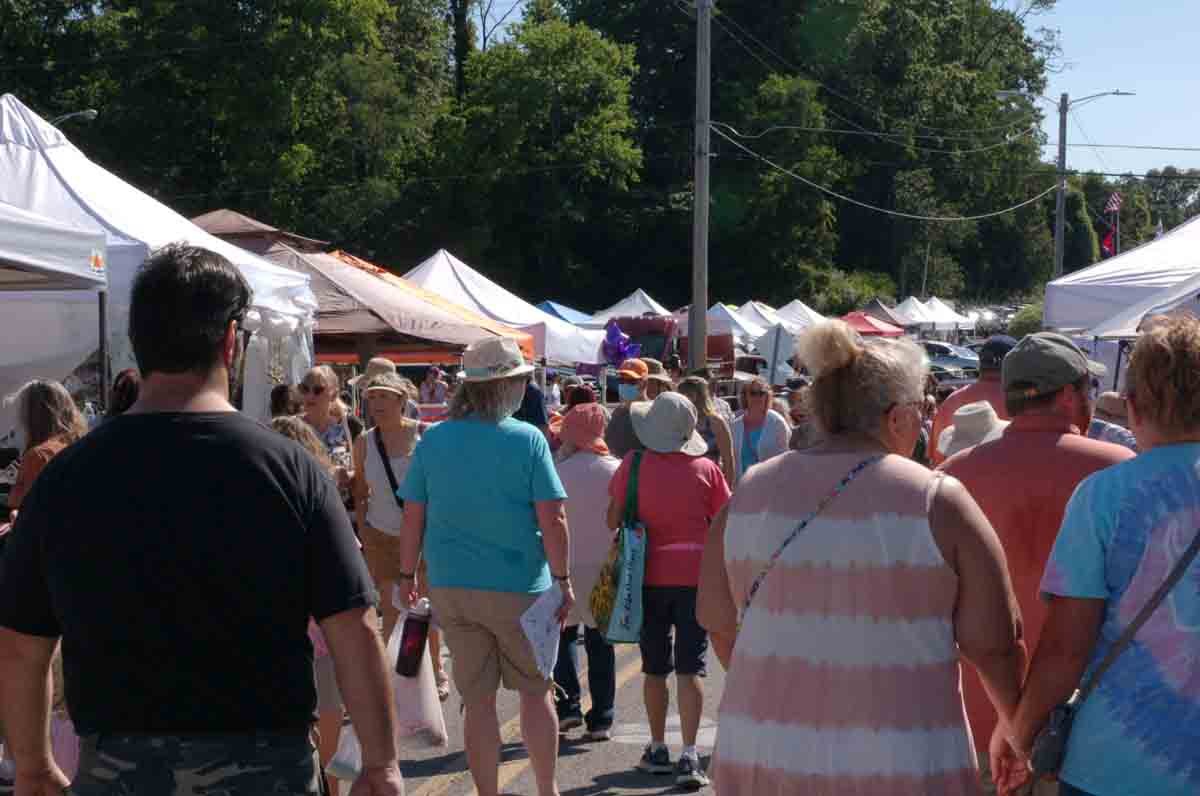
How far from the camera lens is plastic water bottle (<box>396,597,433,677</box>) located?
536cm

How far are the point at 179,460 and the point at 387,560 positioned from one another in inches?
220

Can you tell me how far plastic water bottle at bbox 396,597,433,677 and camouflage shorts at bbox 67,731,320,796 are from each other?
8.15 ft

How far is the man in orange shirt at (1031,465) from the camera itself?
409 cm

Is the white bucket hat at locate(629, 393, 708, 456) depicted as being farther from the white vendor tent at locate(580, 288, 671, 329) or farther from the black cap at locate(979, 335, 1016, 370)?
the white vendor tent at locate(580, 288, 671, 329)

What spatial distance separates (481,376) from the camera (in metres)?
6.10

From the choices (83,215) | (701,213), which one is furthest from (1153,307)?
(701,213)

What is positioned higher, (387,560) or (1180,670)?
(1180,670)

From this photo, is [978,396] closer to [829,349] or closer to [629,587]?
[629,587]

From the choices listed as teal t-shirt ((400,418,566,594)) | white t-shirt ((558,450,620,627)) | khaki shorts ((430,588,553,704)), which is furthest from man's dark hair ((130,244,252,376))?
white t-shirt ((558,450,620,627))

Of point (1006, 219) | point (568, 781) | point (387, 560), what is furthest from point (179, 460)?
point (1006, 219)

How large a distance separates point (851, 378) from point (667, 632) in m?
3.87

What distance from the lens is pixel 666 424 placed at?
695 cm

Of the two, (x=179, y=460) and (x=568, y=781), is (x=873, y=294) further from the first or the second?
(x=179, y=460)

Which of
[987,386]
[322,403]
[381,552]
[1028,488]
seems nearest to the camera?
[1028,488]
